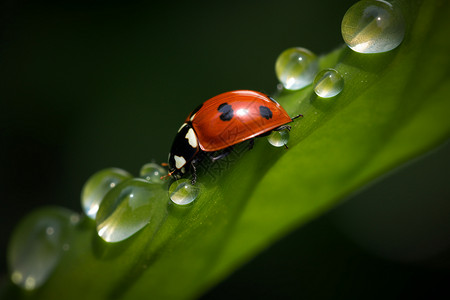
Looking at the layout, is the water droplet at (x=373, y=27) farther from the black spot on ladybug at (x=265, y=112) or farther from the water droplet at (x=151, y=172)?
the water droplet at (x=151, y=172)

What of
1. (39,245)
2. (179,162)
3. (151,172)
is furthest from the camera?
A: (179,162)

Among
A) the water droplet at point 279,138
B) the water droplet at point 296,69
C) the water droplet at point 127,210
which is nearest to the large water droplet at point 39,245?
the water droplet at point 127,210

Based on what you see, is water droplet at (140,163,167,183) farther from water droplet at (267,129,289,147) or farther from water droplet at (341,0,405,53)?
water droplet at (341,0,405,53)

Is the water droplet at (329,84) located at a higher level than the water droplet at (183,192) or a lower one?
higher

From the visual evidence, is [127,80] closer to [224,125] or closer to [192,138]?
[192,138]

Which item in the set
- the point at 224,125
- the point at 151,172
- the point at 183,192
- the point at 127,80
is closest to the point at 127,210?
the point at 183,192

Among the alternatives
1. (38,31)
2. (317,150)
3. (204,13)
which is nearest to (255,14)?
(204,13)
